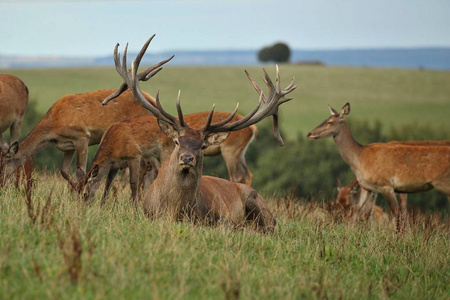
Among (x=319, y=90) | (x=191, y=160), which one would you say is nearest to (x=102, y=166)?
(x=191, y=160)

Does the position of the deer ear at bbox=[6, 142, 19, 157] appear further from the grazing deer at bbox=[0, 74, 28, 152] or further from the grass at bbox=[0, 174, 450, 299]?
the grass at bbox=[0, 174, 450, 299]

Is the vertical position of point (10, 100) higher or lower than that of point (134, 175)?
higher

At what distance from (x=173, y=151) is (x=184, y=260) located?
2.37 metres

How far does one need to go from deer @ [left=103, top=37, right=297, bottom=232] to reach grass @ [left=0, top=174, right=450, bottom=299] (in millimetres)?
382

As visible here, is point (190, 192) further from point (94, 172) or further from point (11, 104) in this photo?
point (11, 104)

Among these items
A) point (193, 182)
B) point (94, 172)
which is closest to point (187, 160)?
point (193, 182)

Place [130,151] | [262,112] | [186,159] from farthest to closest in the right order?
[130,151], [262,112], [186,159]

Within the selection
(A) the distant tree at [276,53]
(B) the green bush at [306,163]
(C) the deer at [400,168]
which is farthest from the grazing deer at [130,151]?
(A) the distant tree at [276,53]

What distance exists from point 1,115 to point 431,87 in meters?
63.4

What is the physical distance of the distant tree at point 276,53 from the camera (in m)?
108

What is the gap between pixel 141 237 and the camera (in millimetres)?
6453

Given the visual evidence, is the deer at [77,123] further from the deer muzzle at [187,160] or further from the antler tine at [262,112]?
the deer muzzle at [187,160]

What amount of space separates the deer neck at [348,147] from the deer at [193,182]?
4.69 meters

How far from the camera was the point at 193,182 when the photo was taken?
7.84 meters
